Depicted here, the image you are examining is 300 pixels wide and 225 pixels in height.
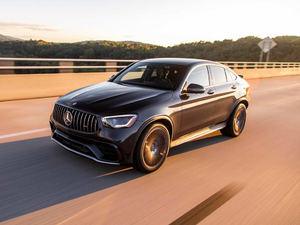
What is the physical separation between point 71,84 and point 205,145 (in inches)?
270

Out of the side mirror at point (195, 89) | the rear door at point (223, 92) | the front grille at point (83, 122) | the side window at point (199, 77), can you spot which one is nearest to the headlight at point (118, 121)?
the front grille at point (83, 122)

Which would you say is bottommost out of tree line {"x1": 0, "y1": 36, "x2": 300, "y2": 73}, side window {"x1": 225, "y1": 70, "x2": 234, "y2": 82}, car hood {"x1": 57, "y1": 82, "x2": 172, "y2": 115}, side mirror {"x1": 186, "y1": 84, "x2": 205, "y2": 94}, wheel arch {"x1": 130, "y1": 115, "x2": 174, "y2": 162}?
wheel arch {"x1": 130, "y1": 115, "x2": 174, "y2": 162}

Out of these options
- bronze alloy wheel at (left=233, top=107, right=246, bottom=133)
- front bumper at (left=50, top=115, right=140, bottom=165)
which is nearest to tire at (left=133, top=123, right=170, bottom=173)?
front bumper at (left=50, top=115, right=140, bottom=165)

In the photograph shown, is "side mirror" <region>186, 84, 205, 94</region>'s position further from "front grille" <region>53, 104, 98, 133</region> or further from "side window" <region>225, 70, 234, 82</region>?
"front grille" <region>53, 104, 98, 133</region>

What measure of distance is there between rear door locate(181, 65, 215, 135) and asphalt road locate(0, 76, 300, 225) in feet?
1.67

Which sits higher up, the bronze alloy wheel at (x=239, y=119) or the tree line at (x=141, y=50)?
the tree line at (x=141, y=50)

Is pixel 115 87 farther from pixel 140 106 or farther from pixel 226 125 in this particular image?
pixel 226 125

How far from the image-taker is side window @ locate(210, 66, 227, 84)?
5.52 m

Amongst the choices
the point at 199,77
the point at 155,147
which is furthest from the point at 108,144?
the point at 199,77

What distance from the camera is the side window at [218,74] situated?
217 inches

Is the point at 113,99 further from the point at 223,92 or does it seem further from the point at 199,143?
the point at 223,92

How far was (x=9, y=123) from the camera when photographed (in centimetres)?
→ 630

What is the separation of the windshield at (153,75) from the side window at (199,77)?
0.63 feet

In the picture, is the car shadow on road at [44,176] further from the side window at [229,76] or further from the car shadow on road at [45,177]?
the side window at [229,76]
